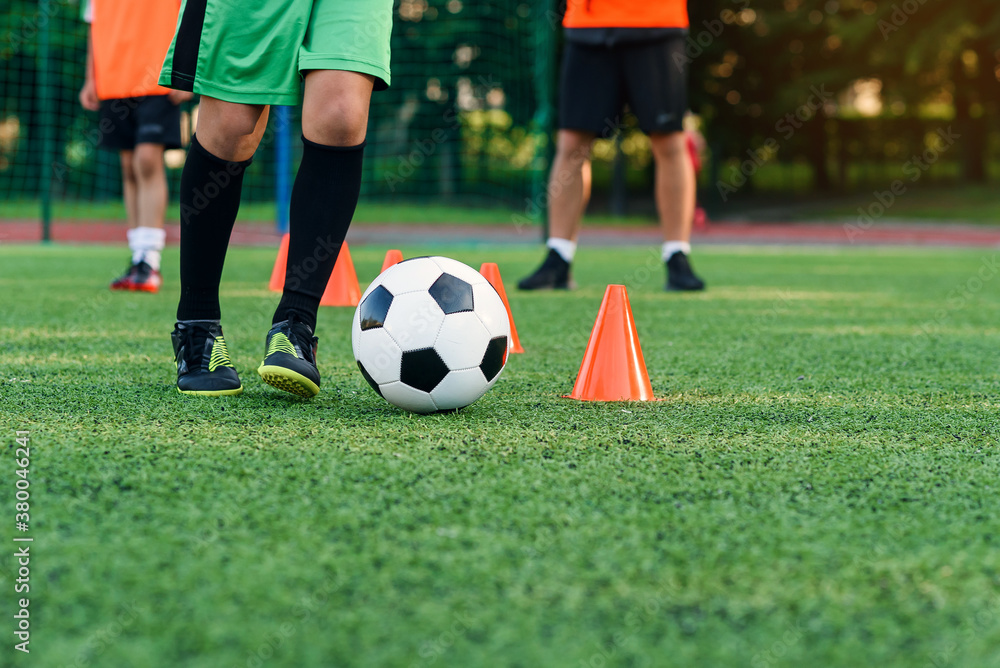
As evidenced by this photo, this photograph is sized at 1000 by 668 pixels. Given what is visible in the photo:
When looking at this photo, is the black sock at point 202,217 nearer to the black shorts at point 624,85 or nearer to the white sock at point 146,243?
the white sock at point 146,243

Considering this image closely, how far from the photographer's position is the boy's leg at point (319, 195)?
7.73 feet

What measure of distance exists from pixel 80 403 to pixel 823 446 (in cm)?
157

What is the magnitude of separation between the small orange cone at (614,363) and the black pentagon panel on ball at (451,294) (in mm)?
365

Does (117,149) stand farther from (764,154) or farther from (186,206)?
(764,154)

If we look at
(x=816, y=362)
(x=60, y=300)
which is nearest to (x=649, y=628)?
(x=816, y=362)

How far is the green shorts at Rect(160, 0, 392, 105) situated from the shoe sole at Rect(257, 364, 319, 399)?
0.65 m

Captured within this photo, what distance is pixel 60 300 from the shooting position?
14.6ft

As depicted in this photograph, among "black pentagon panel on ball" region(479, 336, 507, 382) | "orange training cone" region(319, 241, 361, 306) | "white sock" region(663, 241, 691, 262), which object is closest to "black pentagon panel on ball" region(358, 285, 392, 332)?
"black pentagon panel on ball" region(479, 336, 507, 382)

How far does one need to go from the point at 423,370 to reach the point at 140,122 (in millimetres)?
3405

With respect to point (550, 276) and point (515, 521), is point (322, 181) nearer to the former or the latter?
point (515, 521)

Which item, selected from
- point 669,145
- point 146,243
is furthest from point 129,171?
point 669,145

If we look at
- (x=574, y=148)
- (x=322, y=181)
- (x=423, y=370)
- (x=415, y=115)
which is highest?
(x=415, y=115)

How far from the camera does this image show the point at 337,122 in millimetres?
2383

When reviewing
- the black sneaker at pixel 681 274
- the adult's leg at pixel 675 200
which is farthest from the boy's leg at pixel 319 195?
the black sneaker at pixel 681 274
